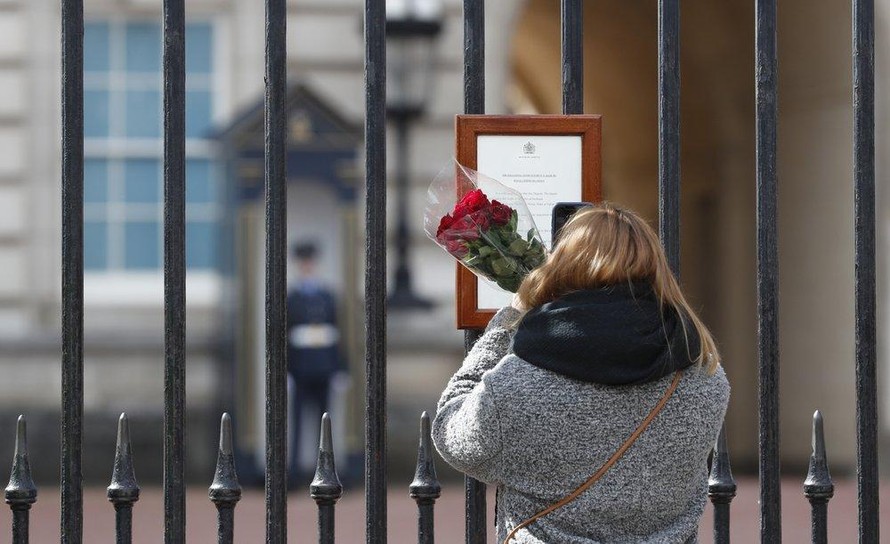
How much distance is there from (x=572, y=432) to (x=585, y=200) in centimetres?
84

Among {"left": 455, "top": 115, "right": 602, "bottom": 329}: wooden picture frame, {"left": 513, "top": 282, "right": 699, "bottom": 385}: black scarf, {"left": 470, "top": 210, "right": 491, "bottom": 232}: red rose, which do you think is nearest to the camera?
{"left": 513, "top": 282, "right": 699, "bottom": 385}: black scarf

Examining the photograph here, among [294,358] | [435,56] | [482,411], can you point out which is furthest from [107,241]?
[482,411]

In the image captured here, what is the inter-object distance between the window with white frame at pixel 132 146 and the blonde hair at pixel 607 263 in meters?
8.18

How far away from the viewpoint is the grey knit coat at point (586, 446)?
2.66 metres

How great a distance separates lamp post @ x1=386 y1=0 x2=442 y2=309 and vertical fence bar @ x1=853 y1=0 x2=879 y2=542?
265 inches

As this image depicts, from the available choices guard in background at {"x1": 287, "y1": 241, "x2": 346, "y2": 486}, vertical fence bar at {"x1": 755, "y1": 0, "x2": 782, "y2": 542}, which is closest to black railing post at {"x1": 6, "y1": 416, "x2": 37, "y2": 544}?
vertical fence bar at {"x1": 755, "y1": 0, "x2": 782, "y2": 542}

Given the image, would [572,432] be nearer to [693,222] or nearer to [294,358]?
[294,358]

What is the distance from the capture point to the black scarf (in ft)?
8.62

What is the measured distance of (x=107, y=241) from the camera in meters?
10.8

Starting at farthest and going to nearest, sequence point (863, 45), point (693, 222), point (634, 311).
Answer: point (693, 222) → point (863, 45) → point (634, 311)

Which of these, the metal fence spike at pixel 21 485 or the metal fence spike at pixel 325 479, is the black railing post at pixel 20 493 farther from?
the metal fence spike at pixel 325 479

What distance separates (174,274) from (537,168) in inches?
35.8

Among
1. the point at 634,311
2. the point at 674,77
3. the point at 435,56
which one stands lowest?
the point at 634,311

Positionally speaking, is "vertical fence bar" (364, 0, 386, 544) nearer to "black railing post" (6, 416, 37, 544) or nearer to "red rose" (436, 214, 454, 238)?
"red rose" (436, 214, 454, 238)
